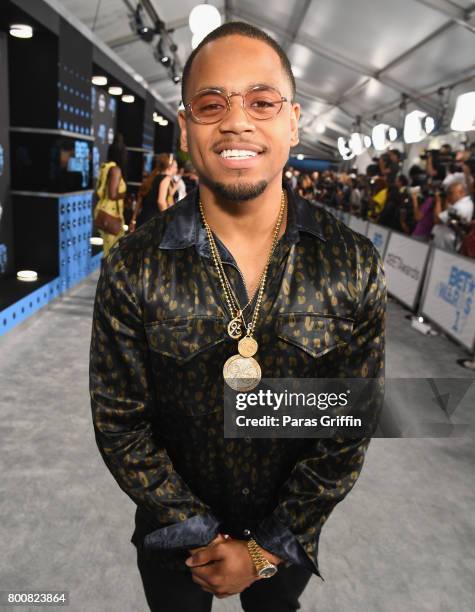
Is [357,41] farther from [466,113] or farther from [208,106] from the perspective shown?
[208,106]

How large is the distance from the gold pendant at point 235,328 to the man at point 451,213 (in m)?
5.34

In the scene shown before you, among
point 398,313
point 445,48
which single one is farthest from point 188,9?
point 398,313

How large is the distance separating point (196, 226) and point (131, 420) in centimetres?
45

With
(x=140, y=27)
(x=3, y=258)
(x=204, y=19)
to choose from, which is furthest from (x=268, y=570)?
(x=140, y=27)

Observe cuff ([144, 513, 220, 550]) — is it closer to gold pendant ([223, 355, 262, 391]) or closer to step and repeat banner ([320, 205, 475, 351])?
gold pendant ([223, 355, 262, 391])

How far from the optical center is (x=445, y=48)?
7844 millimetres

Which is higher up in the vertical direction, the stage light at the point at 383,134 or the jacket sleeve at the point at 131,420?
the stage light at the point at 383,134

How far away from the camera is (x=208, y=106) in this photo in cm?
102

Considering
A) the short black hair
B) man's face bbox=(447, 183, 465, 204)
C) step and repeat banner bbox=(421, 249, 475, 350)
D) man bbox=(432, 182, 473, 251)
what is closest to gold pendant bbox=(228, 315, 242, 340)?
the short black hair

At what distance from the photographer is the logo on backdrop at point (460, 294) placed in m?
4.97

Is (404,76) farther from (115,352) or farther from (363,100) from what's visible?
(115,352)

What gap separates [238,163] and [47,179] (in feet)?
17.4

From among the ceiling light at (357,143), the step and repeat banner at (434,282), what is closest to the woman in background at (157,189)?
the step and repeat banner at (434,282)

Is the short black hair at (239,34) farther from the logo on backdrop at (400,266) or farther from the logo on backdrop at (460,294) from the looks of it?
the logo on backdrop at (400,266)
